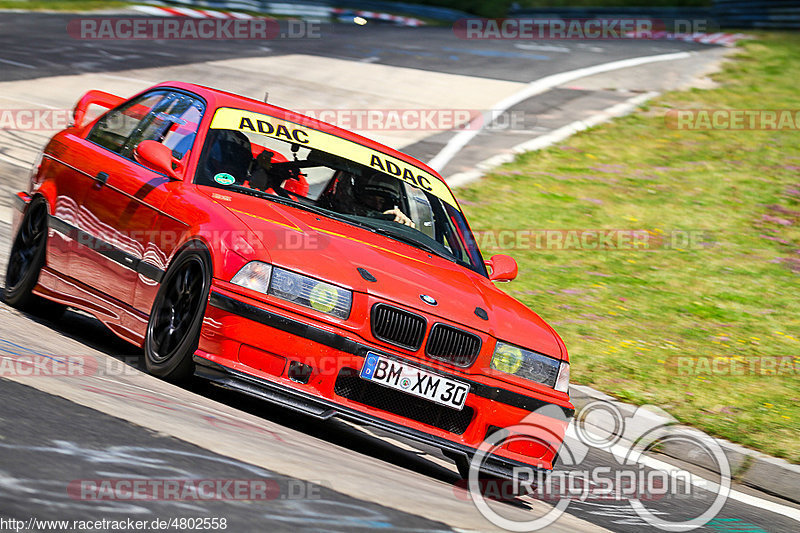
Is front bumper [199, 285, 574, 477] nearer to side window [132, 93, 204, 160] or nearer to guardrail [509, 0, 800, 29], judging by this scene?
side window [132, 93, 204, 160]

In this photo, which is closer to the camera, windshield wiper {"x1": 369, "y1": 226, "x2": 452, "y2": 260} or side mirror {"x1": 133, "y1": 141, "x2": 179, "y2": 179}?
side mirror {"x1": 133, "y1": 141, "x2": 179, "y2": 179}

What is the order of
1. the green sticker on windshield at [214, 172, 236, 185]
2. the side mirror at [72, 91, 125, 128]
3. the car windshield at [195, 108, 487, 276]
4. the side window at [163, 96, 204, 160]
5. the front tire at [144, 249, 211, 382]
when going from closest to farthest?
the front tire at [144, 249, 211, 382]
the green sticker on windshield at [214, 172, 236, 185]
the car windshield at [195, 108, 487, 276]
the side window at [163, 96, 204, 160]
the side mirror at [72, 91, 125, 128]

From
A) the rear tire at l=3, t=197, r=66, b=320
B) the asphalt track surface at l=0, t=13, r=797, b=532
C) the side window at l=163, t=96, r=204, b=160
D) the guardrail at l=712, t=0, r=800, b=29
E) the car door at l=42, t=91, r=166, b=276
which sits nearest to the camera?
the asphalt track surface at l=0, t=13, r=797, b=532

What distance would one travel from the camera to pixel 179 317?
5.48 m

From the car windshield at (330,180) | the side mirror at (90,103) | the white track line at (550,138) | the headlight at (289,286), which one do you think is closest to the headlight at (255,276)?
the headlight at (289,286)

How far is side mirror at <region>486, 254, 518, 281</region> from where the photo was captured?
22.3 ft

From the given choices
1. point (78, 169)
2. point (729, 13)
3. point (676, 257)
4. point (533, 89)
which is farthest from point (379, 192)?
point (729, 13)

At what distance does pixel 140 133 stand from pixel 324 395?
2.63m

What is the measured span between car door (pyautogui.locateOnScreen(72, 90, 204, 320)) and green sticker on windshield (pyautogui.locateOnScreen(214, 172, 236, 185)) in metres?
0.22

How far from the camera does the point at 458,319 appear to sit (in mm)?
5344

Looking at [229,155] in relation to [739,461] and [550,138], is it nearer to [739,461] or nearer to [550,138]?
[739,461]

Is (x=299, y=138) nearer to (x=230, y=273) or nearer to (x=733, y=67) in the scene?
(x=230, y=273)

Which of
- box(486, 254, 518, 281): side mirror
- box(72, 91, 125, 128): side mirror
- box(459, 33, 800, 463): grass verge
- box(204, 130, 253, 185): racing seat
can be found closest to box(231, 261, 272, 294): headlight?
box(204, 130, 253, 185): racing seat

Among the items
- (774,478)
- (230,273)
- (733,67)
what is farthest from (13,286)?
(733,67)
